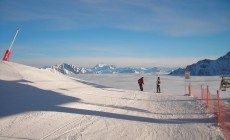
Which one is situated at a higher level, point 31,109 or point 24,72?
point 24,72

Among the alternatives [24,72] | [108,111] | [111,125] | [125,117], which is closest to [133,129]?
[111,125]

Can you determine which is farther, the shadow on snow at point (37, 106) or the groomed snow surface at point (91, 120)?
the shadow on snow at point (37, 106)

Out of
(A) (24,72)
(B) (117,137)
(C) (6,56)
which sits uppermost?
(C) (6,56)

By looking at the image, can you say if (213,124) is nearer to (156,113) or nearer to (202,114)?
(202,114)

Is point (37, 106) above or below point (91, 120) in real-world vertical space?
above

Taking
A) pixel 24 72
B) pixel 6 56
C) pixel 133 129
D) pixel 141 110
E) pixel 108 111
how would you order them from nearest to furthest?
pixel 133 129, pixel 108 111, pixel 141 110, pixel 24 72, pixel 6 56

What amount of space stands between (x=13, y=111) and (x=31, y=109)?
0.82 m

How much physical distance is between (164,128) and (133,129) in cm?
131

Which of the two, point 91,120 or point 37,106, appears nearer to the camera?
point 91,120

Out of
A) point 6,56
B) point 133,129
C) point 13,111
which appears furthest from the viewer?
point 6,56

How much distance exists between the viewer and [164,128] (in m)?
10.4

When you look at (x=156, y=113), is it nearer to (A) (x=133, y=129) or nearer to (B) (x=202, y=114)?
(B) (x=202, y=114)

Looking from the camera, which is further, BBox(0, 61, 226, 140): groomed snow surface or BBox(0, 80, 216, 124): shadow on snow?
BBox(0, 80, 216, 124): shadow on snow

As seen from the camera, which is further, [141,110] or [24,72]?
[24,72]
